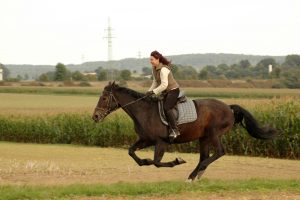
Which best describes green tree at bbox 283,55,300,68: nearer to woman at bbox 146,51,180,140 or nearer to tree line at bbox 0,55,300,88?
tree line at bbox 0,55,300,88

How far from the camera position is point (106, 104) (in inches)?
538

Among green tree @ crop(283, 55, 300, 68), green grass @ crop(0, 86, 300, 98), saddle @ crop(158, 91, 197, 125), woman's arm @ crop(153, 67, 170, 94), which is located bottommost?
green grass @ crop(0, 86, 300, 98)

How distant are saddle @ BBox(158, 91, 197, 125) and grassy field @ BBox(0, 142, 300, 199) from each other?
4.32 feet

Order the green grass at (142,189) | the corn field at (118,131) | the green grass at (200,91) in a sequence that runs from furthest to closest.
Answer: the green grass at (200,91) < the corn field at (118,131) < the green grass at (142,189)

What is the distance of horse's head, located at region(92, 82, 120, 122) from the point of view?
44.4 feet

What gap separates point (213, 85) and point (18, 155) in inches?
2261

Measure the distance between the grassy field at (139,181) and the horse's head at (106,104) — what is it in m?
1.45

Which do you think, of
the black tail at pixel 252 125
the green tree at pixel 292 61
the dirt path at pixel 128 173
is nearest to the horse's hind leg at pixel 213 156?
the black tail at pixel 252 125

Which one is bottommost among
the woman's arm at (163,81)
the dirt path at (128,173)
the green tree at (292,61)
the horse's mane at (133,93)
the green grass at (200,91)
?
the green grass at (200,91)

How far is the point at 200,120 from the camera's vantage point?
1387cm

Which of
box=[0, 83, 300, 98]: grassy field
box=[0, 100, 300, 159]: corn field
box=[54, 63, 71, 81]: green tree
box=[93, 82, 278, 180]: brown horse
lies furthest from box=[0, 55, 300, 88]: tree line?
box=[93, 82, 278, 180]: brown horse

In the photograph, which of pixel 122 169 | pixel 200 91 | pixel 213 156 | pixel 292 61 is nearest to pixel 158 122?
pixel 213 156

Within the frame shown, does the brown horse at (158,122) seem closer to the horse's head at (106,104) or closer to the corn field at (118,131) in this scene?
the horse's head at (106,104)

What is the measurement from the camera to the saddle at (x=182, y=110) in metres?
Result: 13.4
